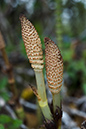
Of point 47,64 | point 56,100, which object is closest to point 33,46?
point 47,64

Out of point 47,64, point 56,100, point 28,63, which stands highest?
point 47,64

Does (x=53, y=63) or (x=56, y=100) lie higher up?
(x=53, y=63)

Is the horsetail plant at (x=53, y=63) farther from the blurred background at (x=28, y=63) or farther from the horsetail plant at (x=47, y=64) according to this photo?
the blurred background at (x=28, y=63)

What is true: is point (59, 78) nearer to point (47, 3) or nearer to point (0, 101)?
point (0, 101)

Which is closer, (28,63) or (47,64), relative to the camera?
(47,64)

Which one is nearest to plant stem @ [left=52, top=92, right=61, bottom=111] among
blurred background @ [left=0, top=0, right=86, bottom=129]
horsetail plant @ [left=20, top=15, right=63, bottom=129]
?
horsetail plant @ [left=20, top=15, right=63, bottom=129]

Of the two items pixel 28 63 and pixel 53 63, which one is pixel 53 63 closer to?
pixel 53 63

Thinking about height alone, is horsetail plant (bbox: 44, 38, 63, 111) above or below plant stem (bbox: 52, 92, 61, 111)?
above

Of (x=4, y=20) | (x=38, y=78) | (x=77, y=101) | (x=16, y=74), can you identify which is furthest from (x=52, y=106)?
(x=4, y=20)

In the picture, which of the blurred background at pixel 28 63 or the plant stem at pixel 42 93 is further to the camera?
the blurred background at pixel 28 63

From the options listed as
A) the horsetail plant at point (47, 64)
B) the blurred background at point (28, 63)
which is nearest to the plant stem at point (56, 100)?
the horsetail plant at point (47, 64)

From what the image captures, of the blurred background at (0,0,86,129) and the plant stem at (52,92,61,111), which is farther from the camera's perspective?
the blurred background at (0,0,86,129)

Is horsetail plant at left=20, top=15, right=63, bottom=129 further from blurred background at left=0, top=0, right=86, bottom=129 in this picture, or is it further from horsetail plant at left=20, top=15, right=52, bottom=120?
blurred background at left=0, top=0, right=86, bottom=129
